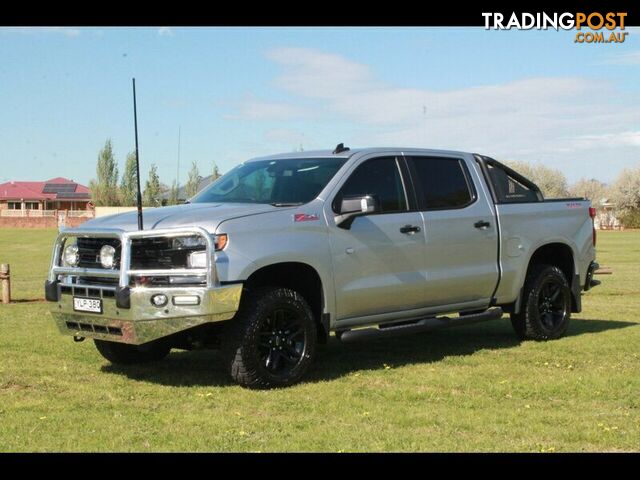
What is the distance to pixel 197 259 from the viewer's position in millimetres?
7391

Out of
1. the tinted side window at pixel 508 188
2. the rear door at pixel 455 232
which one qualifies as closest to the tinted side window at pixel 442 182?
the rear door at pixel 455 232

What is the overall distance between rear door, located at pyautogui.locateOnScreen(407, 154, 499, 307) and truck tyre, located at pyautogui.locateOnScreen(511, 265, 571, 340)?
2.43 ft

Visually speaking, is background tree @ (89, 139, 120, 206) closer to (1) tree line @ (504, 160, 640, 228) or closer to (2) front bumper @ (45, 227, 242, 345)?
(1) tree line @ (504, 160, 640, 228)

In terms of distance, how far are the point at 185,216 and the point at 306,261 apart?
1.11 meters

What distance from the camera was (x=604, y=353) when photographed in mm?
9578

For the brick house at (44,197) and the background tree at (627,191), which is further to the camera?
the brick house at (44,197)

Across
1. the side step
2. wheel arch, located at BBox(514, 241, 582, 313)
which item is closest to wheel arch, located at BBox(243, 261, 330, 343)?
the side step

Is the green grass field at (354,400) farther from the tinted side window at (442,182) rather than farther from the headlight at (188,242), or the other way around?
the tinted side window at (442,182)

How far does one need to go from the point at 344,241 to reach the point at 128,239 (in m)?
1.95

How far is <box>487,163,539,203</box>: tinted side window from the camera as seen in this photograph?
10.0 m

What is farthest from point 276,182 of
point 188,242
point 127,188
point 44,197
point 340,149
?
point 44,197

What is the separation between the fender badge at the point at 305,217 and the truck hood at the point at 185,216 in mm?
209

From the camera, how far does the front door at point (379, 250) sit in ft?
27.2
